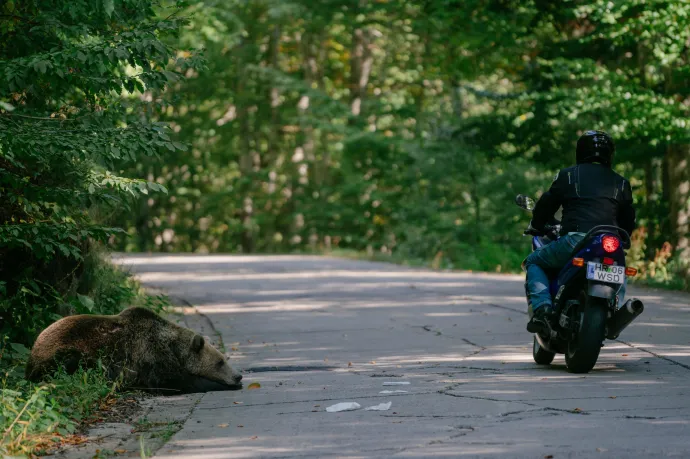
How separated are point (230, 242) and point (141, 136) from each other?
46709 mm

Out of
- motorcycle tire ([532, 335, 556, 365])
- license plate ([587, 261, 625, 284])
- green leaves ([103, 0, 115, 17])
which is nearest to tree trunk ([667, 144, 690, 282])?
motorcycle tire ([532, 335, 556, 365])

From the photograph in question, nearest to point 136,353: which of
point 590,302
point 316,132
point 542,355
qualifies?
point 542,355

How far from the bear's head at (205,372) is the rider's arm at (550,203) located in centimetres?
301

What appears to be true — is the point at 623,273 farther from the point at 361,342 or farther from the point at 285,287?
the point at 285,287

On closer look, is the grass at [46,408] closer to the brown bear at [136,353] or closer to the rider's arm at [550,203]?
the brown bear at [136,353]

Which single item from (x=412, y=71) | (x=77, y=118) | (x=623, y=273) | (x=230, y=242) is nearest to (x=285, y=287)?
(x=77, y=118)

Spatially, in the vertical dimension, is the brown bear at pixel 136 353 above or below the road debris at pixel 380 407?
above

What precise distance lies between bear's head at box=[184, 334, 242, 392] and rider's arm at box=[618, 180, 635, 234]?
11.6 feet

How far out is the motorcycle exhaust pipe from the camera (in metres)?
9.55

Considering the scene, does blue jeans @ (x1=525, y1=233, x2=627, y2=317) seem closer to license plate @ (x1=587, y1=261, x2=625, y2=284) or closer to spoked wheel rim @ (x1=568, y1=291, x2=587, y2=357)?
spoked wheel rim @ (x1=568, y1=291, x2=587, y2=357)

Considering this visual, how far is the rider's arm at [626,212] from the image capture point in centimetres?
1017

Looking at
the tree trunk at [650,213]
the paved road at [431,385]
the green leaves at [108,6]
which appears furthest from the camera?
the tree trunk at [650,213]

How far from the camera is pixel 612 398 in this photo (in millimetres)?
8500

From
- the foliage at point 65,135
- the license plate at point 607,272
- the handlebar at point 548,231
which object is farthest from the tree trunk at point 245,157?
the license plate at point 607,272
